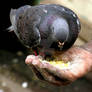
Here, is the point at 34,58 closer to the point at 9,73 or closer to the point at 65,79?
the point at 65,79

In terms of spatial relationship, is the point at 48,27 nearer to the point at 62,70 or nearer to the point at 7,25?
the point at 62,70

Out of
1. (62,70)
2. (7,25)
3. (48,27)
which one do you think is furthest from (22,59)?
(62,70)

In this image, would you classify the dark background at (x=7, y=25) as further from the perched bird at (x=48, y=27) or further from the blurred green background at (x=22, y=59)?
the perched bird at (x=48, y=27)

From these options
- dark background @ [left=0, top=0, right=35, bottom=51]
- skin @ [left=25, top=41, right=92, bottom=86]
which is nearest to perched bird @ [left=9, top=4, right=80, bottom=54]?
skin @ [left=25, top=41, right=92, bottom=86]

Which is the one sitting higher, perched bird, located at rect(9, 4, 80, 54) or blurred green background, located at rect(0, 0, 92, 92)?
perched bird, located at rect(9, 4, 80, 54)

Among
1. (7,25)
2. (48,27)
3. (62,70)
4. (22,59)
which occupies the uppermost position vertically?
(48,27)

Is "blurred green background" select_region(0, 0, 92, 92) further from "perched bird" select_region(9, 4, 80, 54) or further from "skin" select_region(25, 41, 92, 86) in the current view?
"skin" select_region(25, 41, 92, 86)

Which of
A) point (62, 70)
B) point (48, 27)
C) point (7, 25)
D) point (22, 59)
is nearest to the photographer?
point (62, 70)

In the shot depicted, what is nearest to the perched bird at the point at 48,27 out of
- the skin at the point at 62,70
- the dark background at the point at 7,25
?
the skin at the point at 62,70

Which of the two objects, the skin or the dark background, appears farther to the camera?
the dark background
